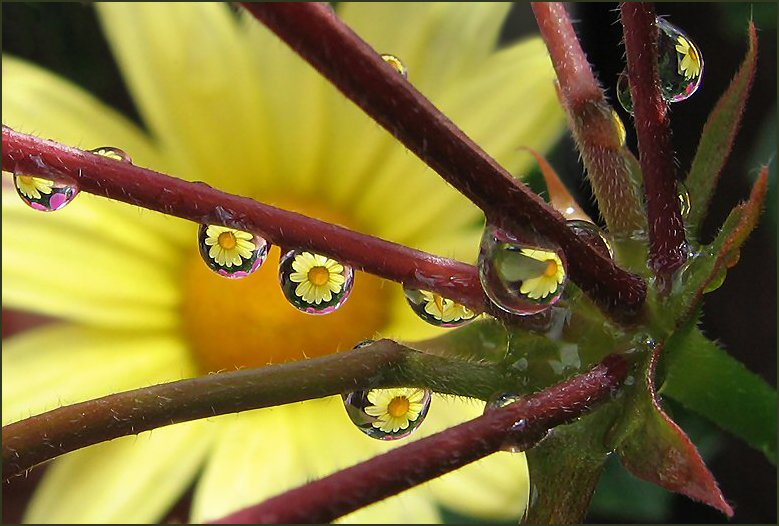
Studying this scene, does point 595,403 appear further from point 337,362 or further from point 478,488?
point 478,488

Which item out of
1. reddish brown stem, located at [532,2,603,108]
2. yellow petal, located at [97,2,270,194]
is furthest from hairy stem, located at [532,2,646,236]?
yellow petal, located at [97,2,270,194]

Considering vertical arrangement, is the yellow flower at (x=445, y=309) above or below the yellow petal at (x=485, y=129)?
below

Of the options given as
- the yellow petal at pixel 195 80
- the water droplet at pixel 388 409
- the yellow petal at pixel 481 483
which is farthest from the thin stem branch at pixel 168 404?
the yellow petal at pixel 195 80

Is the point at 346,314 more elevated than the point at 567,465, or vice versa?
the point at 346,314

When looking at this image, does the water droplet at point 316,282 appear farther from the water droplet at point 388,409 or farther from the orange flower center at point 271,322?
the orange flower center at point 271,322

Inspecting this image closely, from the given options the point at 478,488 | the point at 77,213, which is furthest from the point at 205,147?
the point at 478,488

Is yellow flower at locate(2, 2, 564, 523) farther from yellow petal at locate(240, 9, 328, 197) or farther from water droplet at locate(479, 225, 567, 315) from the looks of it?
water droplet at locate(479, 225, 567, 315)

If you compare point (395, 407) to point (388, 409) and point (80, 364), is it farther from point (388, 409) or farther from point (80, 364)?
point (80, 364)
